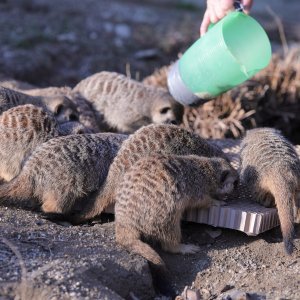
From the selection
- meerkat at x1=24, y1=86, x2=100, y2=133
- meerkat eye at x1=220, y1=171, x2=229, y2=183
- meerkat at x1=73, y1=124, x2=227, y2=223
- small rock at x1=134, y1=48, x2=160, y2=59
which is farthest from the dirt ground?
small rock at x1=134, y1=48, x2=160, y2=59

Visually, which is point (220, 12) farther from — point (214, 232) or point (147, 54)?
point (147, 54)

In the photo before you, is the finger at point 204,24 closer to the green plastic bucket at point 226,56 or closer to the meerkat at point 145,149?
the green plastic bucket at point 226,56

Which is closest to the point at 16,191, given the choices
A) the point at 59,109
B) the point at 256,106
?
the point at 59,109

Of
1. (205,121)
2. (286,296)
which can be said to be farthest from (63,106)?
(286,296)

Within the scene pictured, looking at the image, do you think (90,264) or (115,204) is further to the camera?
(115,204)

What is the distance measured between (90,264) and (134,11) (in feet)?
20.4

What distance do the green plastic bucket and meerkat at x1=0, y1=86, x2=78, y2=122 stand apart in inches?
29.3

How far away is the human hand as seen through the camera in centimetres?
375

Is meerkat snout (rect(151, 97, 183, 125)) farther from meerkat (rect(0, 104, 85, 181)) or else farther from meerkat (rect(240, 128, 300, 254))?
meerkat (rect(0, 104, 85, 181))

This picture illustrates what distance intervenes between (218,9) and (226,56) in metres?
0.34

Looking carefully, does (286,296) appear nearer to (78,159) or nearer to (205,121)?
(78,159)

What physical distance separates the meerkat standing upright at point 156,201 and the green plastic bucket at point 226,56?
87cm

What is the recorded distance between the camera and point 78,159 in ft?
10.5

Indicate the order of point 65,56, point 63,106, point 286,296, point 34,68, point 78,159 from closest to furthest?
point 286,296 → point 78,159 → point 63,106 → point 34,68 → point 65,56
